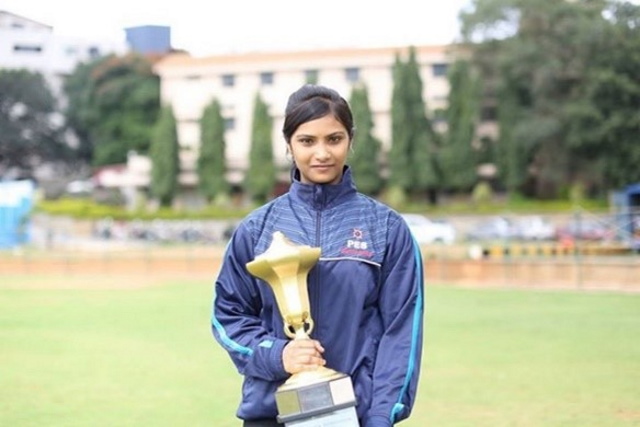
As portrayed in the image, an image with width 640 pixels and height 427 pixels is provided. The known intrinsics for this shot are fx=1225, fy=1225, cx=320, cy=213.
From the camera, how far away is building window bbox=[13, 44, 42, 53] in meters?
44.7

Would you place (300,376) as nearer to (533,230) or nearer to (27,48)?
(533,230)

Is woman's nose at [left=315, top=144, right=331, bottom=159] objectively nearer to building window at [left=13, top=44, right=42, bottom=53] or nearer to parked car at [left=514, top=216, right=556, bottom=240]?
parked car at [left=514, top=216, right=556, bottom=240]

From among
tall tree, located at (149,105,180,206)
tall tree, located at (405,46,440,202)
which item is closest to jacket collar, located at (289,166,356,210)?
tall tree, located at (405,46,440,202)

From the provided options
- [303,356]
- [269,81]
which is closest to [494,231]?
[269,81]

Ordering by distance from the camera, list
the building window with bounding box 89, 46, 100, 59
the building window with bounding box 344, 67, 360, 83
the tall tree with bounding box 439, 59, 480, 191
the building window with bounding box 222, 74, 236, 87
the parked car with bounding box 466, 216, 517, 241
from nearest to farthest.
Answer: the parked car with bounding box 466, 216, 517, 241 → the tall tree with bounding box 439, 59, 480, 191 → the building window with bounding box 344, 67, 360, 83 → the building window with bounding box 222, 74, 236, 87 → the building window with bounding box 89, 46, 100, 59

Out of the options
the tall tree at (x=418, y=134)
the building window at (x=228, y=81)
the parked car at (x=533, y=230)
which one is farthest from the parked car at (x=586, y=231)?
the building window at (x=228, y=81)

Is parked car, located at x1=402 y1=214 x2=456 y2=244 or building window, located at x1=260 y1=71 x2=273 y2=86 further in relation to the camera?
building window, located at x1=260 y1=71 x2=273 y2=86

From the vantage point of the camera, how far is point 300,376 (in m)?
2.77

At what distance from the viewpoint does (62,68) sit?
2419 inches

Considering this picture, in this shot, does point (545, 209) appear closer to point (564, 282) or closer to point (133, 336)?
point (564, 282)

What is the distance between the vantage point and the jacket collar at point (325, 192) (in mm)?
2992

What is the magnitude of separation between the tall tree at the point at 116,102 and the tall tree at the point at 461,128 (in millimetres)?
18575

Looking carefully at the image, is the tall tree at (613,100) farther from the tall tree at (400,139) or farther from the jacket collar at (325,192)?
the jacket collar at (325,192)

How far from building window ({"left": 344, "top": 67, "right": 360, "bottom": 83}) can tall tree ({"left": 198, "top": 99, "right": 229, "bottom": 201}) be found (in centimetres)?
577
